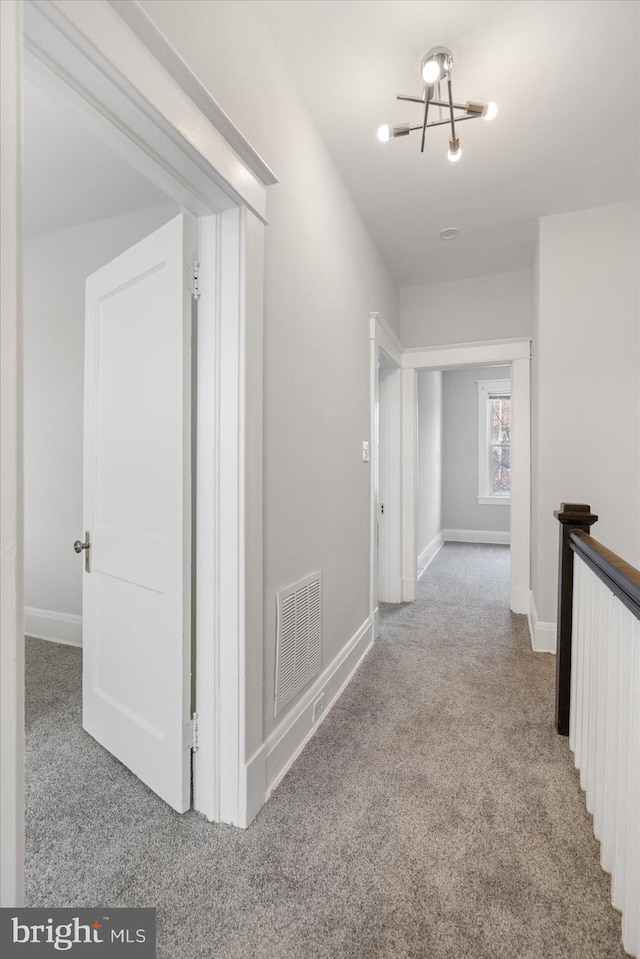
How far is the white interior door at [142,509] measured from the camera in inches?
63.5

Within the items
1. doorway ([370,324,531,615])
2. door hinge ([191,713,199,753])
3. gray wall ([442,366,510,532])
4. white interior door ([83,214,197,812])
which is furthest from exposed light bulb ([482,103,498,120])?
gray wall ([442,366,510,532])

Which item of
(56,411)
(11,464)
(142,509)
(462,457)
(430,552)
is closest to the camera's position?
(11,464)

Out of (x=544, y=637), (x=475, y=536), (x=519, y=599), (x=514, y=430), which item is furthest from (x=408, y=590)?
(x=475, y=536)

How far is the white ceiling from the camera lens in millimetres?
2188

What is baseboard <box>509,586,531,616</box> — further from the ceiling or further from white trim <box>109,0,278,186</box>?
white trim <box>109,0,278,186</box>

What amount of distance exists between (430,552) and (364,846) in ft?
15.9

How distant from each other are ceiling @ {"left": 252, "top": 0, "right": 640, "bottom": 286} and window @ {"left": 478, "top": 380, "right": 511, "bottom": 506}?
4.12 meters

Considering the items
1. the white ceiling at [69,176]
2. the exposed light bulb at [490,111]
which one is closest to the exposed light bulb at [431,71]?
the exposed light bulb at [490,111]

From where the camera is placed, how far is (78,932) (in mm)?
1106

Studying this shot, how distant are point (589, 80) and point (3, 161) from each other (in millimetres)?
2402

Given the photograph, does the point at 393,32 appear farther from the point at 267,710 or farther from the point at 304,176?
the point at 267,710

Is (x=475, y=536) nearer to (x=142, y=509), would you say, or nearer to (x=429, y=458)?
(x=429, y=458)

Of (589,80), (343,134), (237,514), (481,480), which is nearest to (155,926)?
(237,514)

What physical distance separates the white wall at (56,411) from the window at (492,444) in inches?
224
